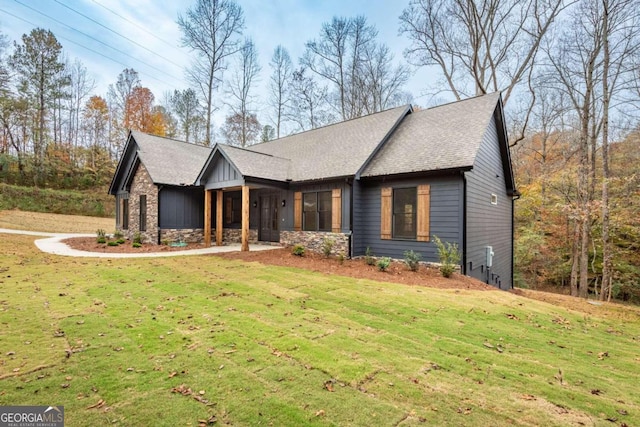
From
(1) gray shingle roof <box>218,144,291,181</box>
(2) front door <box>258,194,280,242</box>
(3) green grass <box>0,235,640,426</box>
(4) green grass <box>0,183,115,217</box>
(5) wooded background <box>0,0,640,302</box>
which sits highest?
(5) wooded background <box>0,0,640,302</box>

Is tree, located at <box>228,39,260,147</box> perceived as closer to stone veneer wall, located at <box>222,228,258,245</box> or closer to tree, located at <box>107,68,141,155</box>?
stone veneer wall, located at <box>222,228,258,245</box>

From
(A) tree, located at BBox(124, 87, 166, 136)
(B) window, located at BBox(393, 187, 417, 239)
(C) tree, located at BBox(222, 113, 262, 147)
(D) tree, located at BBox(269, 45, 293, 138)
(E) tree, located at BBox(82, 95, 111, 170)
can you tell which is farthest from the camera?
(E) tree, located at BBox(82, 95, 111, 170)

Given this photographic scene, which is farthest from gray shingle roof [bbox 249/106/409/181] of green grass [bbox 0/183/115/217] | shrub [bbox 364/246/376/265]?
green grass [bbox 0/183/115/217]

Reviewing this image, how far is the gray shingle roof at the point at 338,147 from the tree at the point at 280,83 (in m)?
9.40

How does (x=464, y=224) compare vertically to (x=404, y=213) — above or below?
below

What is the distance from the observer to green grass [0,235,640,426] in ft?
8.05

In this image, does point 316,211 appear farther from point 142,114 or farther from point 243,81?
point 142,114

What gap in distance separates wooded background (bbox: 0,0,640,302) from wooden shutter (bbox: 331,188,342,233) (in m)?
9.82

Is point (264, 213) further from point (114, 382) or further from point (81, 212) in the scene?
point (81, 212)

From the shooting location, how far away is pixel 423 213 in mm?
9234

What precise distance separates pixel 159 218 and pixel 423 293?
12.2 meters

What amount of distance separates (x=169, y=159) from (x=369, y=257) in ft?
39.2

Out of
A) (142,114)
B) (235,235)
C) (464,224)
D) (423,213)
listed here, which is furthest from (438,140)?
(142,114)

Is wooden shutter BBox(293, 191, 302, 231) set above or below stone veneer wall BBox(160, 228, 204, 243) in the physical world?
above
